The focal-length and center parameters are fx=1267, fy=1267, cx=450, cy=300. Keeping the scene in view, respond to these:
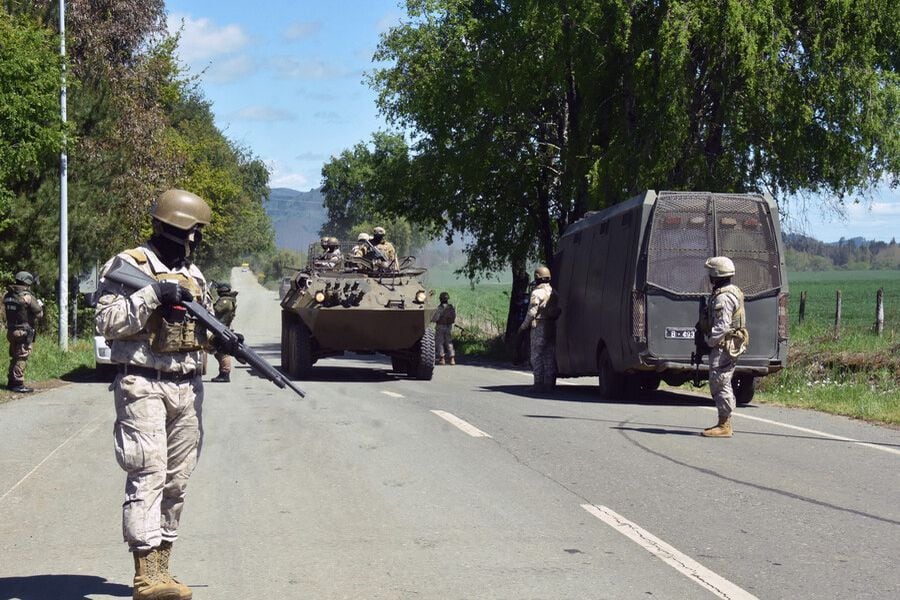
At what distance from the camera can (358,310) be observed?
19938 mm

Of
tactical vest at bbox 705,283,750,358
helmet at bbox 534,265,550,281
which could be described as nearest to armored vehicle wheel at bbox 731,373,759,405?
helmet at bbox 534,265,550,281

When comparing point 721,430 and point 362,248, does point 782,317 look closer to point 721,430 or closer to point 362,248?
point 721,430

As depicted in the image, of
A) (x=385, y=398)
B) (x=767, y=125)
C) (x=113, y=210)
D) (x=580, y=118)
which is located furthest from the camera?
(x=113, y=210)

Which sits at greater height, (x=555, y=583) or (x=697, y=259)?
(x=697, y=259)

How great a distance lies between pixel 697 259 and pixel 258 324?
46.2 meters

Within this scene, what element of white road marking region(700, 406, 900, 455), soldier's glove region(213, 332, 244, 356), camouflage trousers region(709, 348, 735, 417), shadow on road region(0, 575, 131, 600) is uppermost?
soldier's glove region(213, 332, 244, 356)

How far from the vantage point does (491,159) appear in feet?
103

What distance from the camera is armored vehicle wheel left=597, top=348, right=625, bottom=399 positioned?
16625mm

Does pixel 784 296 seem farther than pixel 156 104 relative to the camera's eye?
No

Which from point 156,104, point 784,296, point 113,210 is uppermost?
point 156,104

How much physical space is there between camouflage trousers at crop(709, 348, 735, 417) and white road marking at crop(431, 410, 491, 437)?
86.8 inches

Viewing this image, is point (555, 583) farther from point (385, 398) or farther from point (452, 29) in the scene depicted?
point (452, 29)

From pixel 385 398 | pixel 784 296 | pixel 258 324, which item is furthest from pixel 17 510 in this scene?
pixel 258 324

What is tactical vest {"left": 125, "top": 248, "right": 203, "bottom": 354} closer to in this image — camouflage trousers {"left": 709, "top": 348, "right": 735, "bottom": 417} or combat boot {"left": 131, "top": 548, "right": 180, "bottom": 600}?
combat boot {"left": 131, "top": 548, "right": 180, "bottom": 600}
